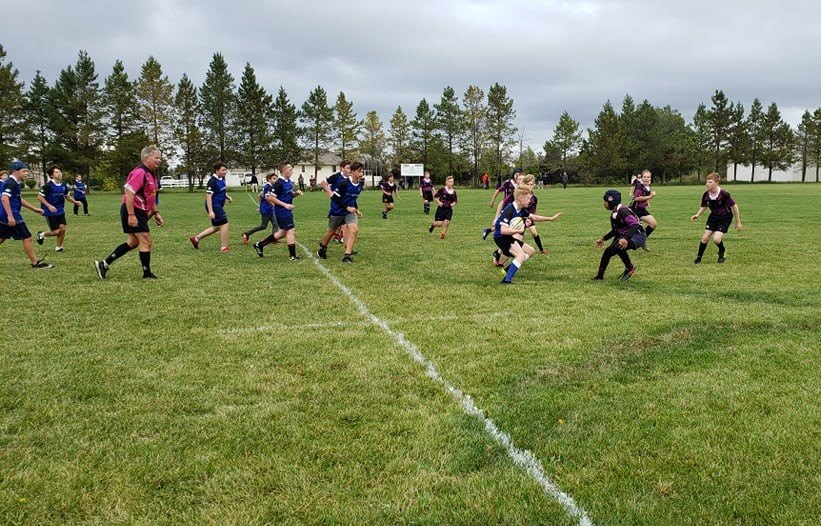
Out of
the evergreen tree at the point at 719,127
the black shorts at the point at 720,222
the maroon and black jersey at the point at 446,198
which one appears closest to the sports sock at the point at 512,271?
the black shorts at the point at 720,222

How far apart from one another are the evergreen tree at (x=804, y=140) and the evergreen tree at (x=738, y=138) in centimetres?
1109

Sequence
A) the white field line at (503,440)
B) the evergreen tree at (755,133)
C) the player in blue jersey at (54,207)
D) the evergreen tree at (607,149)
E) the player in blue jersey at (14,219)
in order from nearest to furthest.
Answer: the white field line at (503,440), the player in blue jersey at (14,219), the player in blue jersey at (54,207), the evergreen tree at (607,149), the evergreen tree at (755,133)

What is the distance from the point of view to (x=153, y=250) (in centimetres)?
1257

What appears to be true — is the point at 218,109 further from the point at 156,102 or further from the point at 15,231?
the point at 15,231

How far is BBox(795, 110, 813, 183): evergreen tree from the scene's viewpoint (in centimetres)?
8700

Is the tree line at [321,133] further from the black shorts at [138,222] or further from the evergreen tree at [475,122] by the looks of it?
the black shorts at [138,222]

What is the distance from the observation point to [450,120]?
79.9 meters

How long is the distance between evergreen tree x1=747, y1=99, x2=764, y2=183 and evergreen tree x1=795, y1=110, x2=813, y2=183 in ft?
24.8

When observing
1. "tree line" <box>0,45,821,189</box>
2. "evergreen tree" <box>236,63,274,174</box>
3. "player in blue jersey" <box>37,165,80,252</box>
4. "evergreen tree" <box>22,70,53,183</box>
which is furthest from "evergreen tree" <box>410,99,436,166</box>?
"player in blue jersey" <box>37,165,80,252</box>

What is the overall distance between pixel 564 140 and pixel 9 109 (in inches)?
2970

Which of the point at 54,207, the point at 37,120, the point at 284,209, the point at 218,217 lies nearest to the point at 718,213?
the point at 284,209

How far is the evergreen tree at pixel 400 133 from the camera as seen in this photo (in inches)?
3273

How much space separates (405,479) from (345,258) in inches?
314

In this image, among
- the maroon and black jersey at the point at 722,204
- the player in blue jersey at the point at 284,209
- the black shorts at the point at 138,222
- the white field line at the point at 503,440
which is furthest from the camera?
the player in blue jersey at the point at 284,209
